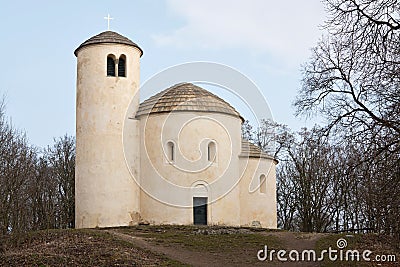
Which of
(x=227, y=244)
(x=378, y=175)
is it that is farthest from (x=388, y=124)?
(x=227, y=244)

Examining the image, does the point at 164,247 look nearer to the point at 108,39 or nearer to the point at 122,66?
the point at 122,66

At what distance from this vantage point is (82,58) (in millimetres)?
32688

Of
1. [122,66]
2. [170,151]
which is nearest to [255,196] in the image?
[170,151]

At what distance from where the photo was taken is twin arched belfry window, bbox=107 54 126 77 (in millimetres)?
32594

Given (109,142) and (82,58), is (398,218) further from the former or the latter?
(82,58)

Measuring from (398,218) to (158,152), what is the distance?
750 inches

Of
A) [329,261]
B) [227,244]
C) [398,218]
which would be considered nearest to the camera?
[398,218]

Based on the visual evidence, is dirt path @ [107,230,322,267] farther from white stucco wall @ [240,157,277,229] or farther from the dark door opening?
white stucco wall @ [240,157,277,229]

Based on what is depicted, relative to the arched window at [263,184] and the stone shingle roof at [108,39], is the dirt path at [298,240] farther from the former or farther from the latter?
the stone shingle roof at [108,39]

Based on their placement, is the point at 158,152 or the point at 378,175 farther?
the point at 158,152

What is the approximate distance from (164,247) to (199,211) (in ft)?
28.1

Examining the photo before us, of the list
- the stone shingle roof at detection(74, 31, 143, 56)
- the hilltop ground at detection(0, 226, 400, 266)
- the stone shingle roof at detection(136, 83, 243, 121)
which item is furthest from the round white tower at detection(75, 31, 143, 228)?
the hilltop ground at detection(0, 226, 400, 266)

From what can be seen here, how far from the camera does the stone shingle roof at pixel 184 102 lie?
31.7m

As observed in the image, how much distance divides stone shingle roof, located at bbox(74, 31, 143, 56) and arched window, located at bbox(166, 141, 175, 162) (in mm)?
6008
